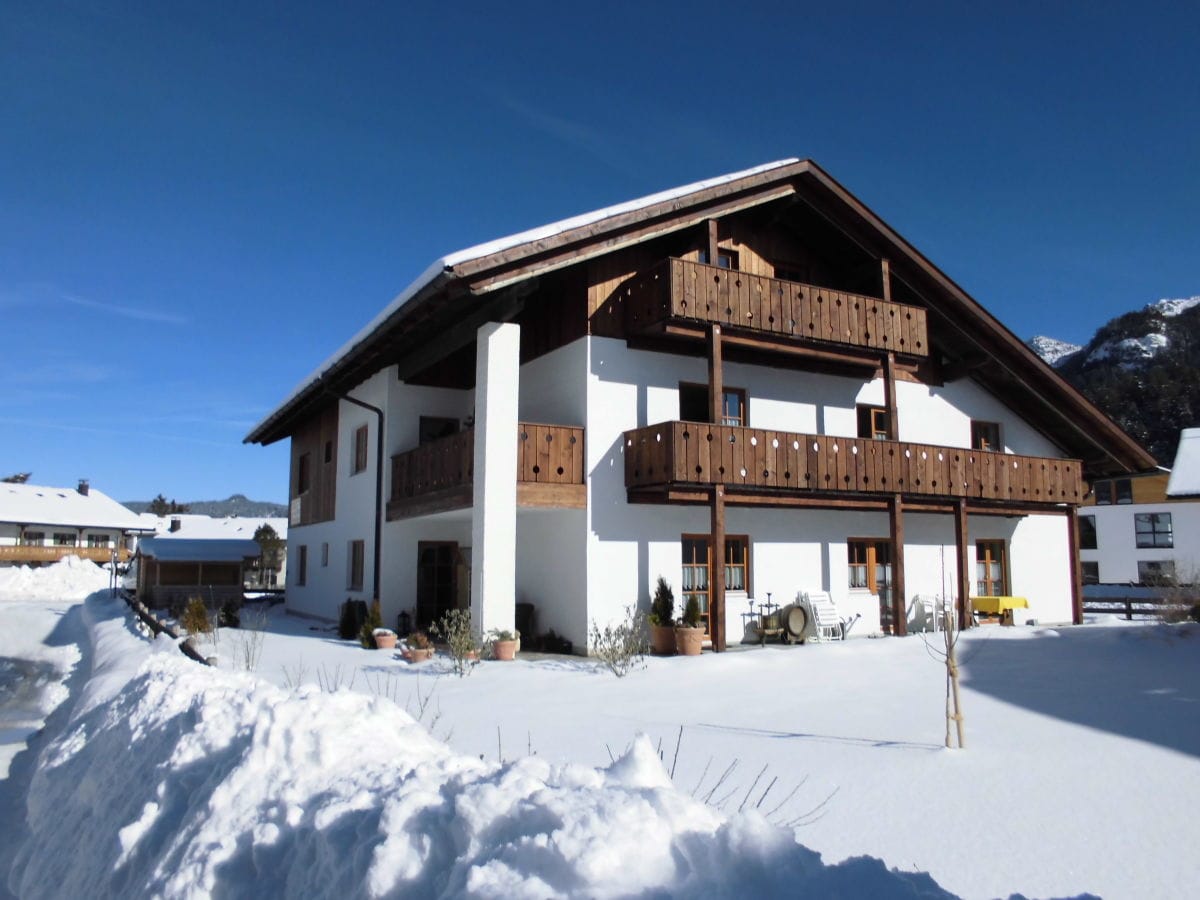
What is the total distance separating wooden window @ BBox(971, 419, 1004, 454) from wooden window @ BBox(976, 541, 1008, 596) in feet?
7.16

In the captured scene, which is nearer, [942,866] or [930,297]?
[942,866]

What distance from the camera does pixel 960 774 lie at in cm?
660

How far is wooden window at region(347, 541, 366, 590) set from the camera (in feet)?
68.1

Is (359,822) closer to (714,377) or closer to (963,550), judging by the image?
(714,377)

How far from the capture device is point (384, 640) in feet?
51.8

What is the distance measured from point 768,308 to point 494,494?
19.2 feet

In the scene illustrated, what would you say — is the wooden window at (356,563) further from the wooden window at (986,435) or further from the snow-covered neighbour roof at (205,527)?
the snow-covered neighbour roof at (205,527)

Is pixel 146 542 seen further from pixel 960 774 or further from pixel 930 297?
pixel 960 774

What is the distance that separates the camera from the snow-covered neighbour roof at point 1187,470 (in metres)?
40.4

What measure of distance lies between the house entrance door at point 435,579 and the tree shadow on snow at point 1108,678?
10291 millimetres

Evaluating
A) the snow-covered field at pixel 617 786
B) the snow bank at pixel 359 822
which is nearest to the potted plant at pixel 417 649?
the snow-covered field at pixel 617 786

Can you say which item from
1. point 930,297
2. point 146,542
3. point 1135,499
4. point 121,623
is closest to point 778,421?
point 930,297

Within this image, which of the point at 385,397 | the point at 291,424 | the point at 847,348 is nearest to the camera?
the point at 847,348

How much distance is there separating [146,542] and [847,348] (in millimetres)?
21515
